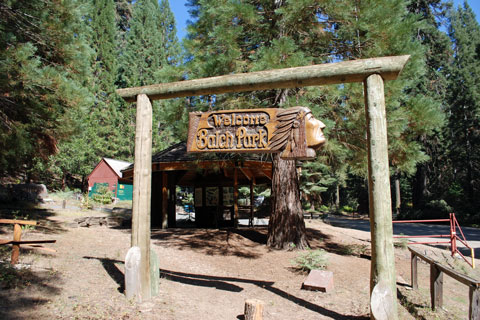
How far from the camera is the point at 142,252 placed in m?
4.09

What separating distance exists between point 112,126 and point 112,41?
12533 millimetres

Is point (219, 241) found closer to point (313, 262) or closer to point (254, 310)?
point (313, 262)

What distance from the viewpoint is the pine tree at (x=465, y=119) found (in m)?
23.7

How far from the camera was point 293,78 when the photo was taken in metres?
3.74

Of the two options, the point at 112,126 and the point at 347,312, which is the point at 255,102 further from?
the point at 112,126

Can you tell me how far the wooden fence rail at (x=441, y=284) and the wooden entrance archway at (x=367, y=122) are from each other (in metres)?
1.00

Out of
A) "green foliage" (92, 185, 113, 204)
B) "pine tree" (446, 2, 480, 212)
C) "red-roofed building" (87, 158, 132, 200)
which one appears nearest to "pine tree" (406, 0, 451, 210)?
"pine tree" (446, 2, 480, 212)

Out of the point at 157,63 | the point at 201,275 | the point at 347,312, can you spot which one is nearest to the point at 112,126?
the point at 157,63

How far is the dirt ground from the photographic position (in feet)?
12.0

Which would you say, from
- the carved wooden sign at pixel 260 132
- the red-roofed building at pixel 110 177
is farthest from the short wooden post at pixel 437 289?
the red-roofed building at pixel 110 177

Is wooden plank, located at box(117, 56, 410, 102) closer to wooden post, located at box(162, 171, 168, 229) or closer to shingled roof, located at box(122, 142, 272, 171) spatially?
shingled roof, located at box(122, 142, 272, 171)

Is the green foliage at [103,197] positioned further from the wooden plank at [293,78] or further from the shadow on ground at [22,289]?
the wooden plank at [293,78]

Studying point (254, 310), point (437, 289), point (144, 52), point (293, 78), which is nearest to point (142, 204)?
point (254, 310)

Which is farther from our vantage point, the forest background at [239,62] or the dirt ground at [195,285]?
the forest background at [239,62]
